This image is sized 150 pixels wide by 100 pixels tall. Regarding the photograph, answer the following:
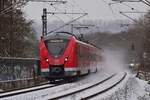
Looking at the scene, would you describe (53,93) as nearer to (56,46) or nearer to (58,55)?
(58,55)

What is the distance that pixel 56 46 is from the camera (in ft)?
111

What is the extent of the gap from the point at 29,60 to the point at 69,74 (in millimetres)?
3823

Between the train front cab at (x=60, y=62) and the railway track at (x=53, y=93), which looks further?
the train front cab at (x=60, y=62)

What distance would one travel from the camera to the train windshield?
33.8 m

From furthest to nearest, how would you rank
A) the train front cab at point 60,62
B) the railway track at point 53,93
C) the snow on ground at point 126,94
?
1. the train front cab at point 60,62
2. the railway track at point 53,93
3. the snow on ground at point 126,94

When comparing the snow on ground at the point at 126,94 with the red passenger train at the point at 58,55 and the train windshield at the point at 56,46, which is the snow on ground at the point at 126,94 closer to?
the red passenger train at the point at 58,55

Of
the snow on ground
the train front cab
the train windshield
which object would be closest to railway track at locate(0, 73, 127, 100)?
the snow on ground

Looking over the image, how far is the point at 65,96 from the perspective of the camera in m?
22.1

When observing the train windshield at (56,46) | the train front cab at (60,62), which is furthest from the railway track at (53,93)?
the train windshield at (56,46)

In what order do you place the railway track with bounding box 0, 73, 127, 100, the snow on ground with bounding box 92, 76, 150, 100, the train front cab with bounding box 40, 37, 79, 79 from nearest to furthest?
the snow on ground with bounding box 92, 76, 150, 100 < the railway track with bounding box 0, 73, 127, 100 < the train front cab with bounding box 40, 37, 79, 79

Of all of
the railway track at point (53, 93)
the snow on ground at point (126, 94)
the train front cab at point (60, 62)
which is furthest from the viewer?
the train front cab at point (60, 62)

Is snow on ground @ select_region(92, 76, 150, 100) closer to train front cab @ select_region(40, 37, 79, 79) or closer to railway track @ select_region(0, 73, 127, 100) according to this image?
railway track @ select_region(0, 73, 127, 100)

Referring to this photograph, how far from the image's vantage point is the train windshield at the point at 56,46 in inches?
1329

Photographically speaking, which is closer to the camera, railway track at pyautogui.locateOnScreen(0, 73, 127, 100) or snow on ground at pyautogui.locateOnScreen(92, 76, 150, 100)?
snow on ground at pyautogui.locateOnScreen(92, 76, 150, 100)
